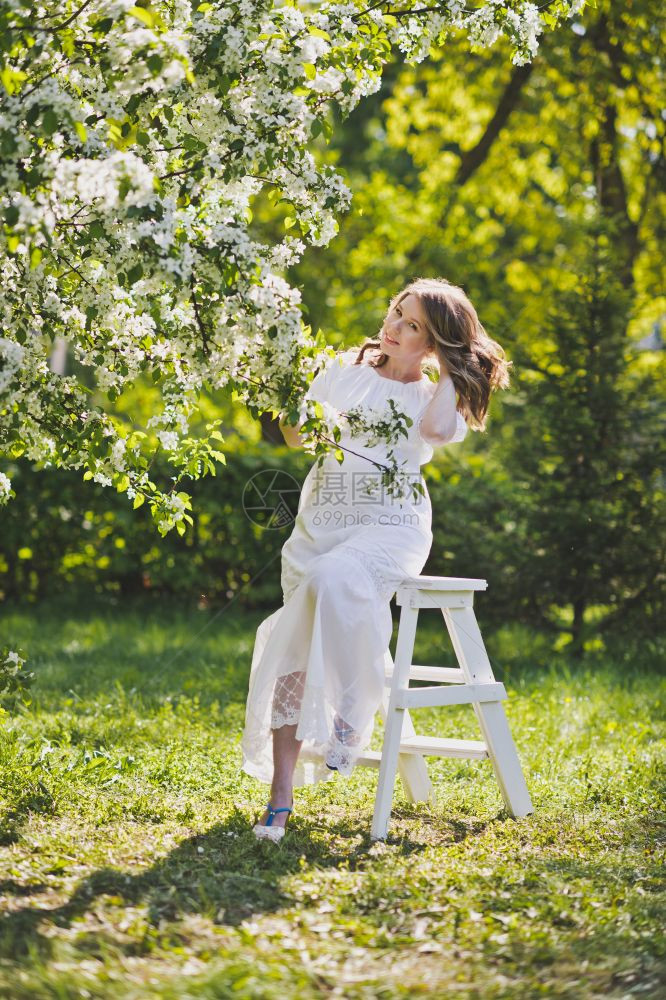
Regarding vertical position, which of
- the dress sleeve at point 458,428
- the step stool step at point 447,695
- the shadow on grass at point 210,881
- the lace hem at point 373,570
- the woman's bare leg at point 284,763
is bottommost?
the shadow on grass at point 210,881

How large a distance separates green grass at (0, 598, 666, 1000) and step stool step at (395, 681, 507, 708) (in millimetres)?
429

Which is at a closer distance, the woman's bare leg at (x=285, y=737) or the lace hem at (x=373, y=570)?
the woman's bare leg at (x=285, y=737)

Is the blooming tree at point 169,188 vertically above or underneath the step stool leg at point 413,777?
above

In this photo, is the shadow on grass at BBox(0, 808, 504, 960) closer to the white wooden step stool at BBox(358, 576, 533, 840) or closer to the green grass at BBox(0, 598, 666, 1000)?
the green grass at BBox(0, 598, 666, 1000)

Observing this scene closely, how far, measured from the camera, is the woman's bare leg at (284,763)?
340 centimetres

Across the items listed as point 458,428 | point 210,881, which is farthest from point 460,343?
point 210,881

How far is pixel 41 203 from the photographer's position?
2473mm

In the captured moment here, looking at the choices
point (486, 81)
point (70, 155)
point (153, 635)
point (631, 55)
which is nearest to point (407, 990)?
point (70, 155)

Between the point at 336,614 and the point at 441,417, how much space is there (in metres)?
0.80

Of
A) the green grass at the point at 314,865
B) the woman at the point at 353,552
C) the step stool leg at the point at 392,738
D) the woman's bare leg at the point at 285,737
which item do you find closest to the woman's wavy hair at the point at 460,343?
the woman at the point at 353,552

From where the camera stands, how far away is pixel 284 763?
343cm

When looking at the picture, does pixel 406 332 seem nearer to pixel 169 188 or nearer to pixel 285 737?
pixel 169 188

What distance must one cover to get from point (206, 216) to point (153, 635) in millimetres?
4425

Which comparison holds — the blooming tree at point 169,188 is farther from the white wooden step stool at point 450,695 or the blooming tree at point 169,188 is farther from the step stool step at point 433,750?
the step stool step at point 433,750
